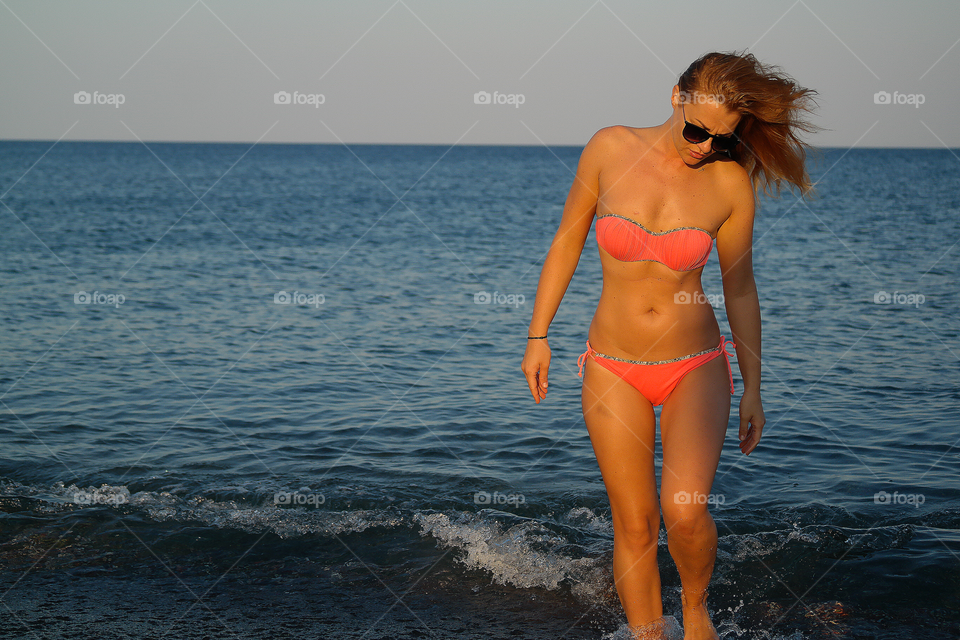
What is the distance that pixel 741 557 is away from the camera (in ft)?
15.7

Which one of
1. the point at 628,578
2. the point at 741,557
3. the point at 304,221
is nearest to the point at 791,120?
the point at 628,578

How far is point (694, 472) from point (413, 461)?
3773mm

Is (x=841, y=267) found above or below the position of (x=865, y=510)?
above

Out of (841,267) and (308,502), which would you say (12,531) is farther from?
(841,267)

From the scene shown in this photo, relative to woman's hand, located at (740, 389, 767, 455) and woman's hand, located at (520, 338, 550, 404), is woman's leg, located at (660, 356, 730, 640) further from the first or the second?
woman's hand, located at (520, 338, 550, 404)

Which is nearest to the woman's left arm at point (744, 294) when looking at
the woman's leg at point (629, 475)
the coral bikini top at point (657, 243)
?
the coral bikini top at point (657, 243)

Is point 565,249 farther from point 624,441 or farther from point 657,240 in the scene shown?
point 624,441

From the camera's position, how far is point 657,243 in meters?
3.02

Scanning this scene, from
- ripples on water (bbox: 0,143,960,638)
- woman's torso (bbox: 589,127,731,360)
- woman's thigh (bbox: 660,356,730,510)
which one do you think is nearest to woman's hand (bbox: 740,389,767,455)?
woman's thigh (bbox: 660,356,730,510)

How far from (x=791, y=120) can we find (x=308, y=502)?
4.03m

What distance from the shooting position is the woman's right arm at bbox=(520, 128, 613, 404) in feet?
10.5

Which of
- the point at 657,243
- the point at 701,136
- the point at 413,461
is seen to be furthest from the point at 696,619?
the point at 413,461

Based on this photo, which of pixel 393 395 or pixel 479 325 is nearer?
pixel 393 395

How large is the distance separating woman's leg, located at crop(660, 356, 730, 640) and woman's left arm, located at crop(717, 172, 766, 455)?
13 cm
